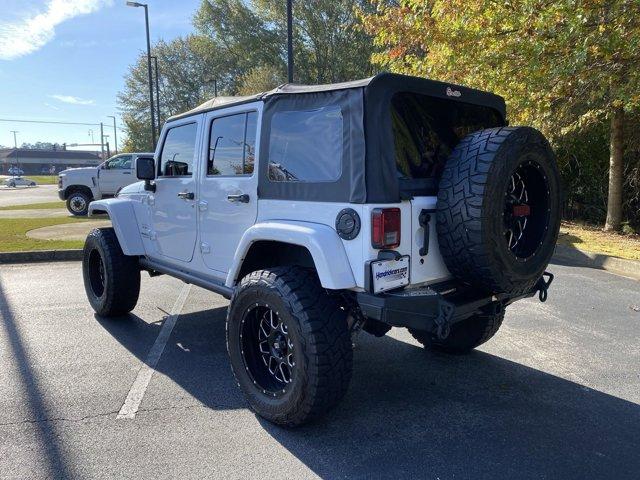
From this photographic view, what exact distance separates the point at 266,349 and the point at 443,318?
1.20m

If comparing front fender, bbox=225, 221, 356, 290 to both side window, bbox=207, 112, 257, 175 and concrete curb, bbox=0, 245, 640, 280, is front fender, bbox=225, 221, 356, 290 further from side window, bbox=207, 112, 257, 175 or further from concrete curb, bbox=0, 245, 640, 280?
concrete curb, bbox=0, 245, 640, 280

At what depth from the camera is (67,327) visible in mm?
4918

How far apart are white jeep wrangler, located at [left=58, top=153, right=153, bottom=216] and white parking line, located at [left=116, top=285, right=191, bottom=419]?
1114cm

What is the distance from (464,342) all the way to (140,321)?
329 cm

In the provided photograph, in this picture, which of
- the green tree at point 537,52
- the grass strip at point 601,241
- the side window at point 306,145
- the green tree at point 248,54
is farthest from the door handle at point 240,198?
the green tree at point 248,54

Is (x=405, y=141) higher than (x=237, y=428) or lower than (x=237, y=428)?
higher

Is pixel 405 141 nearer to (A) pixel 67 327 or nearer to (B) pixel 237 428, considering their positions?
(B) pixel 237 428

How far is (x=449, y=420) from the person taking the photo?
10.4 feet

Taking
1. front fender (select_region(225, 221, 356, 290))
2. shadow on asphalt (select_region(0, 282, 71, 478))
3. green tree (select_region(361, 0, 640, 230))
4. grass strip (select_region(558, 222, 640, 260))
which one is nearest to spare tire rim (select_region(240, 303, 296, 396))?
front fender (select_region(225, 221, 356, 290))

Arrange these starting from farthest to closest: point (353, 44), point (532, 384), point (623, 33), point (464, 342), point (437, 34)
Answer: point (353, 44) < point (437, 34) < point (623, 33) < point (464, 342) < point (532, 384)

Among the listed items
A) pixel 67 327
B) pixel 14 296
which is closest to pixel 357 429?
pixel 67 327

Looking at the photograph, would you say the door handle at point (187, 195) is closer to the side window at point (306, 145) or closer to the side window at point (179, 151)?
the side window at point (179, 151)

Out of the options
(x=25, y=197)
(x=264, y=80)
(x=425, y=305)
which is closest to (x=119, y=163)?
(x=264, y=80)

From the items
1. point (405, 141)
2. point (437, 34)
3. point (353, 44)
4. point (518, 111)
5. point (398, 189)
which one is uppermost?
point (353, 44)
